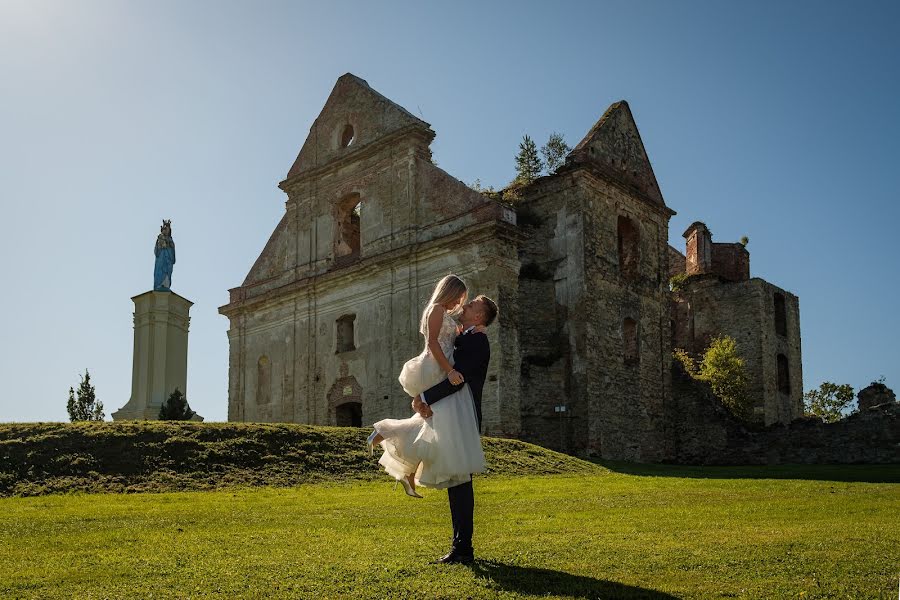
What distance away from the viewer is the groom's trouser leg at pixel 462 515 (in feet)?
20.5

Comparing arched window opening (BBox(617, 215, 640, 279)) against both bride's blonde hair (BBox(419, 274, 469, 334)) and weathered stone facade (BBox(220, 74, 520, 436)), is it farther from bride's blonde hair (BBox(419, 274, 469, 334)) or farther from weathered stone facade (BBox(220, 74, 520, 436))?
bride's blonde hair (BBox(419, 274, 469, 334))

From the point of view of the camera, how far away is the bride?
6.28 metres

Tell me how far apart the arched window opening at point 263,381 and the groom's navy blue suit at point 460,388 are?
76.5ft

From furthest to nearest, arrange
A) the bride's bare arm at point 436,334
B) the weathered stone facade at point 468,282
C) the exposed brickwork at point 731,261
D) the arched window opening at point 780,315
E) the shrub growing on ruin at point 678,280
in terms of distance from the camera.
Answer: the exposed brickwork at point 731,261 < the shrub growing on ruin at point 678,280 < the arched window opening at point 780,315 < the weathered stone facade at point 468,282 < the bride's bare arm at point 436,334

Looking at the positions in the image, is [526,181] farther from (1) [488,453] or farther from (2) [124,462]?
(2) [124,462]

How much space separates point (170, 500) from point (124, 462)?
9.94 ft

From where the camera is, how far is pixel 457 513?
632 centimetres

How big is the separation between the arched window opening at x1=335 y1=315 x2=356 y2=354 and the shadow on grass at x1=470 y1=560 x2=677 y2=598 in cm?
2107

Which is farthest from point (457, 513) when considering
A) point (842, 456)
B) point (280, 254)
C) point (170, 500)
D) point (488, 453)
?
point (280, 254)

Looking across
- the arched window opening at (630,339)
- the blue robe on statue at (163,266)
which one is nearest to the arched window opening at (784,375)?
the arched window opening at (630,339)

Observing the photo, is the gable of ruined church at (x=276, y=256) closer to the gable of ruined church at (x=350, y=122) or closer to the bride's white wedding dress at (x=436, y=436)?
the gable of ruined church at (x=350, y=122)

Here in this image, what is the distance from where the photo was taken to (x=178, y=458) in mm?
14742

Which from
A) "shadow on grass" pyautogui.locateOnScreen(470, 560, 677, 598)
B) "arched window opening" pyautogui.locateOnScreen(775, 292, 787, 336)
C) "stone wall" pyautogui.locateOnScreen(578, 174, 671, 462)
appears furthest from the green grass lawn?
"arched window opening" pyautogui.locateOnScreen(775, 292, 787, 336)

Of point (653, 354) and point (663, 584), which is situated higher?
point (653, 354)
